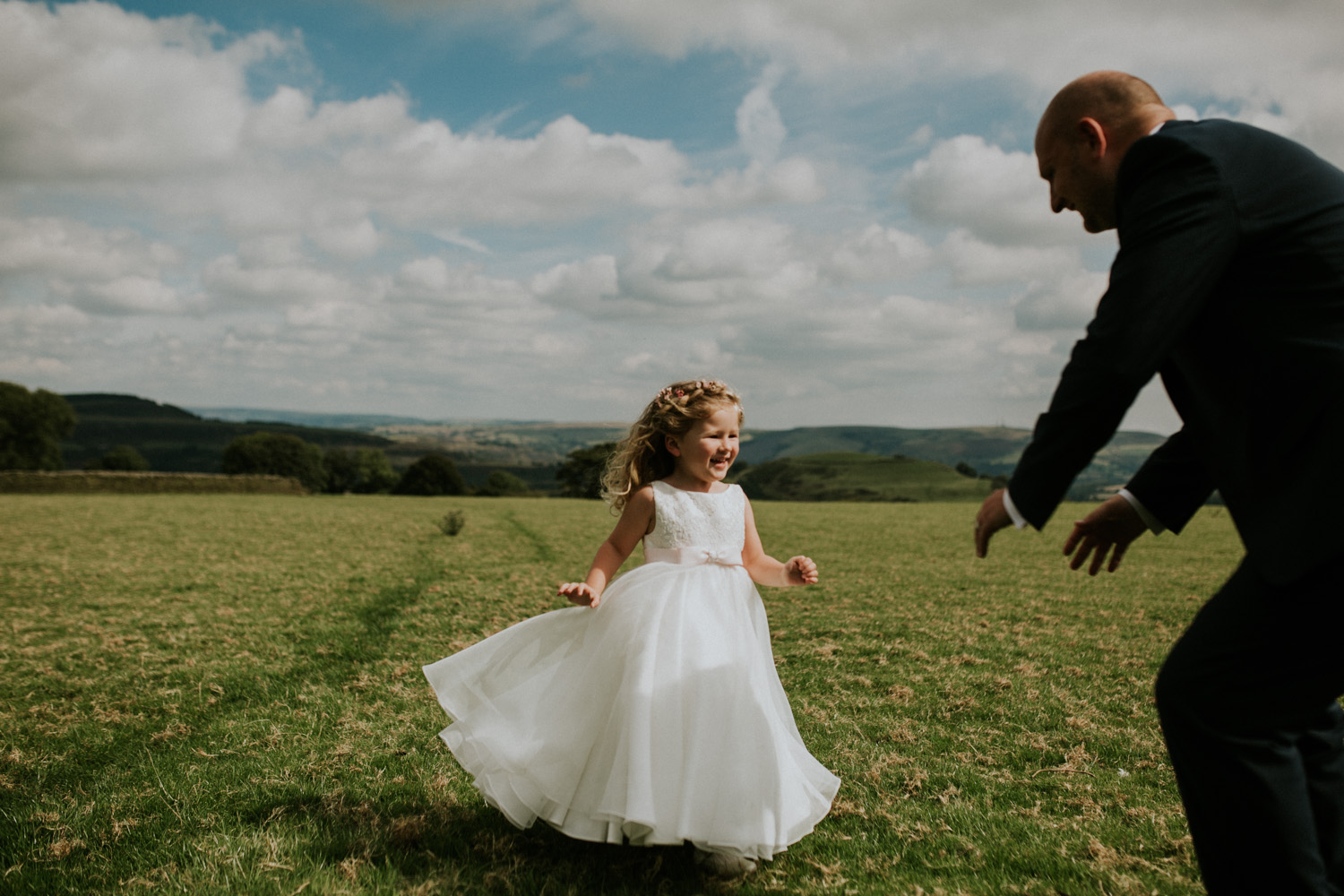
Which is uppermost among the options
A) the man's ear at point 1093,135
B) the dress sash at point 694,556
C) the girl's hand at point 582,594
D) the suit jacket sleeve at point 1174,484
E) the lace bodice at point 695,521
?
the man's ear at point 1093,135

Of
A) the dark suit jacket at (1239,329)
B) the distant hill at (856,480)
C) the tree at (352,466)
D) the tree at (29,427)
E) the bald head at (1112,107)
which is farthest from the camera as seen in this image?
the tree at (352,466)

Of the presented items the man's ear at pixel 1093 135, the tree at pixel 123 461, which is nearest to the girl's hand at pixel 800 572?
the man's ear at pixel 1093 135

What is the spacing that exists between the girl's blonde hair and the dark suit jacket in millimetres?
2033

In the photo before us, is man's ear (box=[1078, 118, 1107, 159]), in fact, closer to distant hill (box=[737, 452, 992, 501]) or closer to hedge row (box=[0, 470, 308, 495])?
hedge row (box=[0, 470, 308, 495])

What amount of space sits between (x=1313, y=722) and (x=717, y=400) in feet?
8.96

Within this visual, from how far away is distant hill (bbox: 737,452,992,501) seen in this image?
8756 centimetres

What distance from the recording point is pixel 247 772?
5031 mm

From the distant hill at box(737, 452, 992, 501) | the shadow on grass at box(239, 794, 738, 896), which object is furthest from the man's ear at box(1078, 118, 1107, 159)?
the distant hill at box(737, 452, 992, 501)

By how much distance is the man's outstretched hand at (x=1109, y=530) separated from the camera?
3.27 metres

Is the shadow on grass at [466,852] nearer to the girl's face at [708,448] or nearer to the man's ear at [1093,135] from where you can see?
the girl's face at [708,448]

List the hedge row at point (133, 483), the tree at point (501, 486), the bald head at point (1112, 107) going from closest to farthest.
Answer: the bald head at point (1112, 107)
the hedge row at point (133, 483)
the tree at point (501, 486)

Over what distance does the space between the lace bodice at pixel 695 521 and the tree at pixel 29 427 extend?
8931 centimetres

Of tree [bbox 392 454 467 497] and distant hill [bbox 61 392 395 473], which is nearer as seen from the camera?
tree [bbox 392 454 467 497]

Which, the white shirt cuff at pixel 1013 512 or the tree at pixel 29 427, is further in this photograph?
the tree at pixel 29 427
